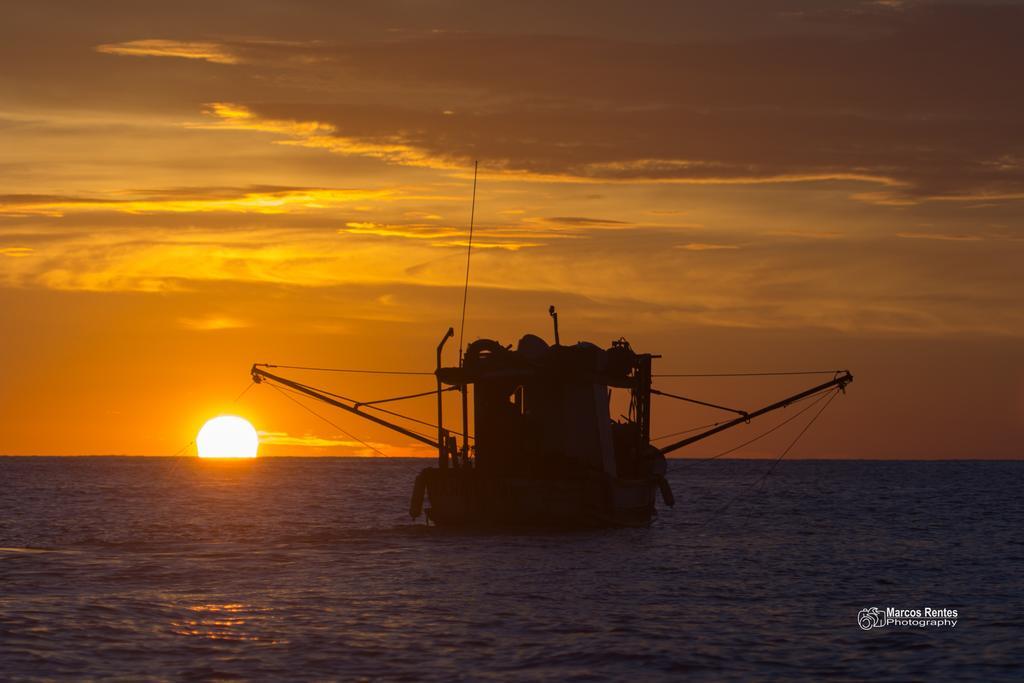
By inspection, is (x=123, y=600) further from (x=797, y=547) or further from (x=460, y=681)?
(x=797, y=547)

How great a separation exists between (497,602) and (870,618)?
1060cm

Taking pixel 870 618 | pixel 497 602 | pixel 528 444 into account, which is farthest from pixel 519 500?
pixel 870 618

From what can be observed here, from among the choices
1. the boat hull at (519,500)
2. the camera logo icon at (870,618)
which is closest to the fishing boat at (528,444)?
the boat hull at (519,500)

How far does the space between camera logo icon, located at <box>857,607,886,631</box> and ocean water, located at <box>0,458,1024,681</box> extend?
2.00 feet

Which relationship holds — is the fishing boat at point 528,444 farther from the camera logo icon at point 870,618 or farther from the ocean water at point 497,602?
the camera logo icon at point 870,618

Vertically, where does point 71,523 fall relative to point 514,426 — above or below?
below

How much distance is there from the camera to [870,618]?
3753 cm

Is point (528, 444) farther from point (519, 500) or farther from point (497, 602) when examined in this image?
point (497, 602)

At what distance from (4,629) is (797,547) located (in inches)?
1590

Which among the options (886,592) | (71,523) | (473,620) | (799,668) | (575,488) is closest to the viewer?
(799,668)

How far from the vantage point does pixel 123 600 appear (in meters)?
39.1

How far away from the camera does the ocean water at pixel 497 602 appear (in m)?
29.7

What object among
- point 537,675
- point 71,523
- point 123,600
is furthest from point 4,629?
point 71,523

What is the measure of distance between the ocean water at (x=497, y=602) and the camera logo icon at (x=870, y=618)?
2.00 feet
